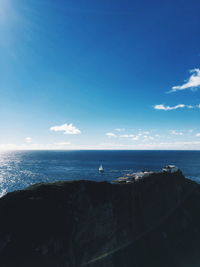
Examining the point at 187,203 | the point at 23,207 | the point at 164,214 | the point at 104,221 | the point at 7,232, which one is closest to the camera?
the point at 7,232

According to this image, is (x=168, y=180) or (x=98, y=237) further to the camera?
(x=168, y=180)

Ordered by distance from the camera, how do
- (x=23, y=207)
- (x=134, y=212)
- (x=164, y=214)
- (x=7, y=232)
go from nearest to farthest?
(x=7, y=232) → (x=23, y=207) → (x=134, y=212) → (x=164, y=214)

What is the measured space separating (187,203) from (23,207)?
42.2m

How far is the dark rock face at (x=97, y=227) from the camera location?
2784 cm

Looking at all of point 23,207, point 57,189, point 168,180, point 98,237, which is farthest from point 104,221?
point 168,180

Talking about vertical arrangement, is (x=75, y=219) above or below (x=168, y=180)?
below

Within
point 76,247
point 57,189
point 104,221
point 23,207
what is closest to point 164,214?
point 104,221

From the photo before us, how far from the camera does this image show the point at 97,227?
1335 inches

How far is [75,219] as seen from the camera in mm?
32000

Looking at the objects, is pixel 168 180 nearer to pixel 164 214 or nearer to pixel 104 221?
pixel 164 214

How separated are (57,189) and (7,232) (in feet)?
33.8

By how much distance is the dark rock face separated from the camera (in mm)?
27844

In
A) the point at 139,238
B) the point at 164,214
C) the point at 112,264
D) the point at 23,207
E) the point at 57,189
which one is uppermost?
the point at 57,189

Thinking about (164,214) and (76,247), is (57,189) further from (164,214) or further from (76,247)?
(164,214)
